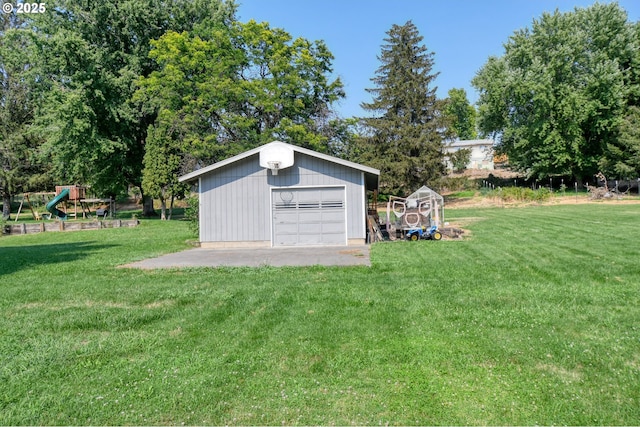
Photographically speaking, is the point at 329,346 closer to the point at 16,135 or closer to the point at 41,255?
the point at 41,255

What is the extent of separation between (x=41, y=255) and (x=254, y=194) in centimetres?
644

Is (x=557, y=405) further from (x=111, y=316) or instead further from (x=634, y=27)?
(x=634, y=27)

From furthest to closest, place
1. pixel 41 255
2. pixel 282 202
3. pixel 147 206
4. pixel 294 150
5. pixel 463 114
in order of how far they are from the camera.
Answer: pixel 463 114 → pixel 147 206 → pixel 282 202 → pixel 294 150 → pixel 41 255

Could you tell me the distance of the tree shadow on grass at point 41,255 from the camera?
35.0ft

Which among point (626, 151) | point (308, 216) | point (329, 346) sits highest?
point (626, 151)

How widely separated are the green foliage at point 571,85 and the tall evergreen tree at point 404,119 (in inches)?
360

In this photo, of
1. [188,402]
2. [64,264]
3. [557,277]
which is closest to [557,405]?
[188,402]

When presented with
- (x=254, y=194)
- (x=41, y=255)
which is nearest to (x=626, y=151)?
(x=254, y=194)

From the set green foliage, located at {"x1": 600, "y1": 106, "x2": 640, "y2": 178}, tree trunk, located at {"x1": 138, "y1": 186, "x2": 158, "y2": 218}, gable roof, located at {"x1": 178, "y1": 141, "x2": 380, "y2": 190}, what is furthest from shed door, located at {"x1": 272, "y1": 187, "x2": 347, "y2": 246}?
green foliage, located at {"x1": 600, "y1": 106, "x2": 640, "y2": 178}

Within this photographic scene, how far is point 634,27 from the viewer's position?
38969 millimetres

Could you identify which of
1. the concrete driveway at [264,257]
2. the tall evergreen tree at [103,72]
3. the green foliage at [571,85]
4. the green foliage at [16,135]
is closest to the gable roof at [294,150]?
the concrete driveway at [264,257]

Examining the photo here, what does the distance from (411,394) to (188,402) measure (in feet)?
5.74

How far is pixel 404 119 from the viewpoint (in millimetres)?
35656

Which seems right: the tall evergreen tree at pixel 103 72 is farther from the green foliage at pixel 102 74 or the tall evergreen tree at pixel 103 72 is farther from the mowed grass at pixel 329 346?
the mowed grass at pixel 329 346
